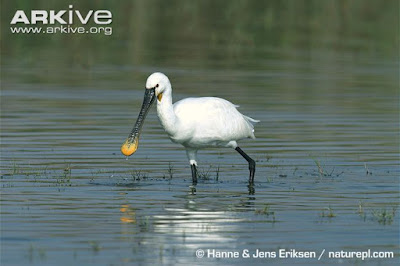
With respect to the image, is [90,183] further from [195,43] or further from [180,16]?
[180,16]

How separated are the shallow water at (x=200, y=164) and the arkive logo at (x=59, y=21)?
163 inches

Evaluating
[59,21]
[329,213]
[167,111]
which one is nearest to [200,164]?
[167,111]

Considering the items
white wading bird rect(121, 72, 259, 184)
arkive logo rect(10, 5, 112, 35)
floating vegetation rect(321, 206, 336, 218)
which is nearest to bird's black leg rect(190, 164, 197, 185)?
white wading bird rect(121, 72, 259, 184)

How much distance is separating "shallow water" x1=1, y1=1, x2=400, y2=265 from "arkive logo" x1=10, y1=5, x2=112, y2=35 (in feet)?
13.5

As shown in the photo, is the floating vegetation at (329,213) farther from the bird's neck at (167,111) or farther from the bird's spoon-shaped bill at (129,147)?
the bird's spoon-shaped bill at (129,147)

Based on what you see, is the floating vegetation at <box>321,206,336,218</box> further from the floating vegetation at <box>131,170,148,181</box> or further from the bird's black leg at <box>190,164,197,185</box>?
the floating vegetation at <box>131,170,148,181</box>

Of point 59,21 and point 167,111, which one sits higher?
point 59,21

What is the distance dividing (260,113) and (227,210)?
22.9ft

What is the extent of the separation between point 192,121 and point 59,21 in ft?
64.6

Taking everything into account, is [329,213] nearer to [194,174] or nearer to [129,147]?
[194,174]

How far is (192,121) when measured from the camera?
12.8m

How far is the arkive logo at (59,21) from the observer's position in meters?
30.8

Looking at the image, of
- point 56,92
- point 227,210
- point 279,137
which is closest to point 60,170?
point 227,210

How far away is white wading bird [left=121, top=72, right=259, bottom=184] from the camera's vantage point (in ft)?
41.2
